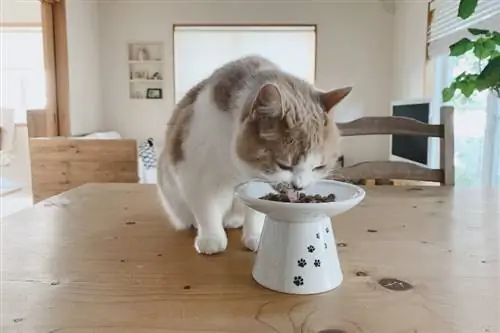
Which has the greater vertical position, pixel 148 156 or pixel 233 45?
pixel 233 45

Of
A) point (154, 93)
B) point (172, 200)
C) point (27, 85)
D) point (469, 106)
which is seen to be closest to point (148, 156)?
point (154, 93)

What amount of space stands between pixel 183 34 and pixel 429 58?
106 inches

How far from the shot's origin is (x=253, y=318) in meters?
0.51

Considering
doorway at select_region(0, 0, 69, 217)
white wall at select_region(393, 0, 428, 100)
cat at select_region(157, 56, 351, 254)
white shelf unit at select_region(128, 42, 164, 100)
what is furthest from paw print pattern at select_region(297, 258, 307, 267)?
white shelf unit at select_region(128, 42, 164, 100)

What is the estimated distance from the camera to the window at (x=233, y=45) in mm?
5168

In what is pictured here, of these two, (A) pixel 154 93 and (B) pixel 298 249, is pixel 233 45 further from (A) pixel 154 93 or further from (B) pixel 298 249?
(B) pixel 298 249

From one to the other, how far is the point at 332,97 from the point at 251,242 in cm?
28

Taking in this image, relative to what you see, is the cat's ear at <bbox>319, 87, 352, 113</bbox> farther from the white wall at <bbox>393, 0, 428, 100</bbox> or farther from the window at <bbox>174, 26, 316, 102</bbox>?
the window at <bbox>174, 26, 316, 102</bbox>

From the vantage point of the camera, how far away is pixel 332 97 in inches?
27.5

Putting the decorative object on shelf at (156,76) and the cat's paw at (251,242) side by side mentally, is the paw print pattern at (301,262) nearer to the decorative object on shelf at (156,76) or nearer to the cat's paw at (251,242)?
the cat's paw at (251,242)

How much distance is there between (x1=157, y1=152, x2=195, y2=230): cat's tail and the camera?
91cm

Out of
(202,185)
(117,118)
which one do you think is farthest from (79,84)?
(202,185)

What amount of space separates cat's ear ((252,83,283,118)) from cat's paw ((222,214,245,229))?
13.3 inches

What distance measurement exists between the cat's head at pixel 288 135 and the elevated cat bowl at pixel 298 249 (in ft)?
0.27
